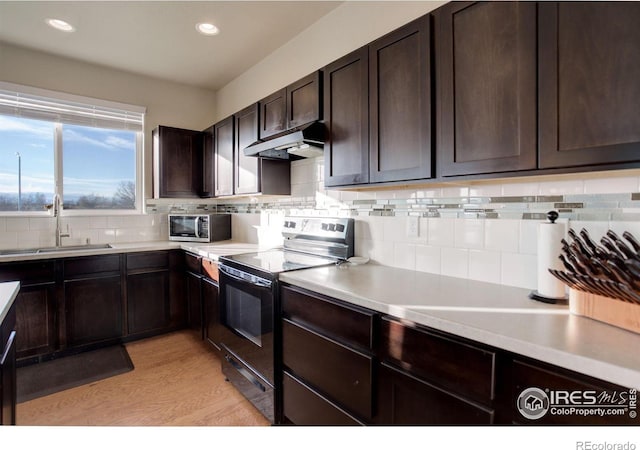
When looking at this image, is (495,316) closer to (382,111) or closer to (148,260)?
(382,111)

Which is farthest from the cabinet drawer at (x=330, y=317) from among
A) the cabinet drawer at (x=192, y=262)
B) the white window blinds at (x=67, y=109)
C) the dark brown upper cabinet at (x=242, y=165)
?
the white window blinds at (x=67, y=109)

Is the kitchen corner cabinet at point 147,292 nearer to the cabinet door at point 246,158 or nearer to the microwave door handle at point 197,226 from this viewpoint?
the microwave door handle at point 197,226

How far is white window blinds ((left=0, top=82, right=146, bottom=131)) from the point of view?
2.78m

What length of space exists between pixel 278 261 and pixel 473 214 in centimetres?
118

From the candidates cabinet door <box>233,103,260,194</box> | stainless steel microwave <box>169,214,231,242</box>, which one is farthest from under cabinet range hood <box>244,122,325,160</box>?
stainless steel microwave <box>169,214,231,242</box>

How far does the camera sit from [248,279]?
192cm

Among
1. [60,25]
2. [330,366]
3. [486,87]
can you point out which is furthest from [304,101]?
[60,25]

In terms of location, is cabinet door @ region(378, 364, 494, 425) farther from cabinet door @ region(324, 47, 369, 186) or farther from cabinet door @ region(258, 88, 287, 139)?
cabinet door @ region(258, 88, 287, 139)

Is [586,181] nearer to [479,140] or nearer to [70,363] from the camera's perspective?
[479,140]

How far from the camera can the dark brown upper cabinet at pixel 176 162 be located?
3254 mm

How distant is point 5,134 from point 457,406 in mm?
3947

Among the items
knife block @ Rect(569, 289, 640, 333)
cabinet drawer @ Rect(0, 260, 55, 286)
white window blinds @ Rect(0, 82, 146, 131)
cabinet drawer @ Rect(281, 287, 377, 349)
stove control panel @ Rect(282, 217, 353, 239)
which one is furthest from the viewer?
white window blinds @ Rect(0, 82, 146, 131)

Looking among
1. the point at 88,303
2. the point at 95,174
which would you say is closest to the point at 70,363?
the point at 88,303

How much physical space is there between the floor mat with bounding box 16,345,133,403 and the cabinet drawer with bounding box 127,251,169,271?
0.74m
